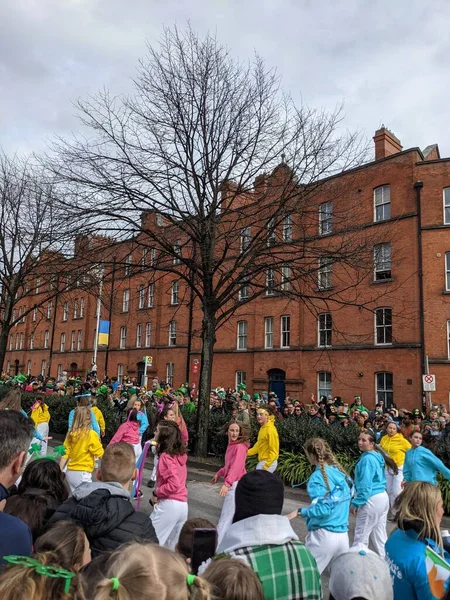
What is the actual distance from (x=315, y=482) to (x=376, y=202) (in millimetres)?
24634

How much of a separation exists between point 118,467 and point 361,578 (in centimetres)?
189

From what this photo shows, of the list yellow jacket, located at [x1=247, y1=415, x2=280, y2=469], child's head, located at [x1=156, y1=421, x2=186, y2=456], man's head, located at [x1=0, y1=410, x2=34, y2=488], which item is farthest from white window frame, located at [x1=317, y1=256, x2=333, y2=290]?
man's head, located at [x1=0, y1=410, x2=34, y2=488]

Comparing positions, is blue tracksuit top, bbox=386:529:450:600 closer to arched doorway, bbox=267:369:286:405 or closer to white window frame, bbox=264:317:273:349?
arched doorway, bbox=267:369:286:405

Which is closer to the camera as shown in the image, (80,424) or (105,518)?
(105,518)

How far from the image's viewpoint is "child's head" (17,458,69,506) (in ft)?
12.1

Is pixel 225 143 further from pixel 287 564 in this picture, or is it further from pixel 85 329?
pixel 85 329

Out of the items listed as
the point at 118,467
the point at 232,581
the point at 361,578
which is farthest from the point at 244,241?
the point at 232,581

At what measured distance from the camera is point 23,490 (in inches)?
145

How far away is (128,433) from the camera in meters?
9.21

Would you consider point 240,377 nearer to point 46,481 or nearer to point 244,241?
point 244,241

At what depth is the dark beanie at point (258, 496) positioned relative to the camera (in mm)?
2652

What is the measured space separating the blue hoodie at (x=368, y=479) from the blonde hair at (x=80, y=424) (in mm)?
3828

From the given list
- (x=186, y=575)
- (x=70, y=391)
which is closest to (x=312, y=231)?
(x=70, y=391)

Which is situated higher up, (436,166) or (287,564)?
(436,166)
